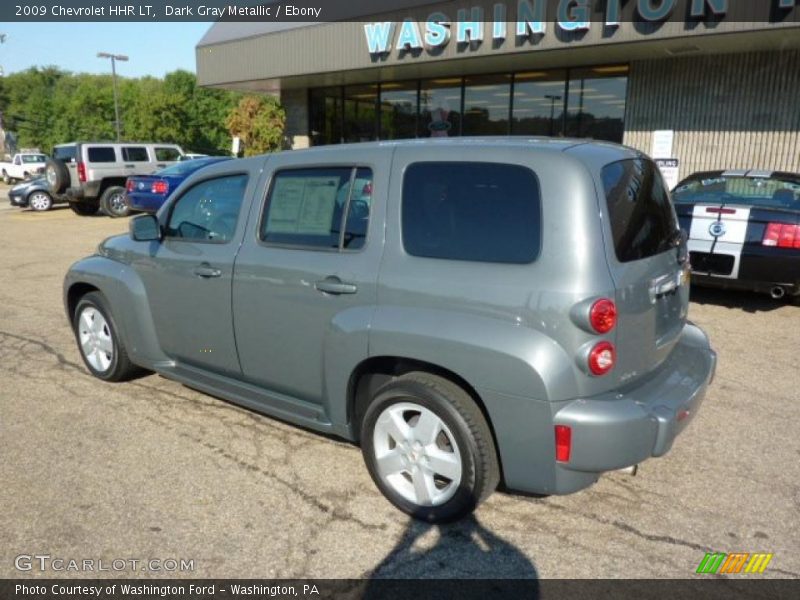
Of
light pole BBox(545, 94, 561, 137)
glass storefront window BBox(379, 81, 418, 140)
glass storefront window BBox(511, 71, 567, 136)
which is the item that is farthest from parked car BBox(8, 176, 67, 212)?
light pole BBox(545, 94, 561, 137)

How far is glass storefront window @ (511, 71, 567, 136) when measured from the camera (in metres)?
13.3

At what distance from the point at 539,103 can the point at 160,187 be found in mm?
9248

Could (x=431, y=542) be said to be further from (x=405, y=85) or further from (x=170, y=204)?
(x=405, y=85)

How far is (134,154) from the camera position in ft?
57.2

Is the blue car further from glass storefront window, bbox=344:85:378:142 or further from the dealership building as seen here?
glass storefront window, bbox=344:85:378:142

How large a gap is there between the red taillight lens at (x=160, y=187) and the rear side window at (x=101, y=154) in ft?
9.91

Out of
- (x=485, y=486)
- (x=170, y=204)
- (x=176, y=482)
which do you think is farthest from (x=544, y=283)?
(x=170, y=204)

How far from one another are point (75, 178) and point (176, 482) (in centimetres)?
1626

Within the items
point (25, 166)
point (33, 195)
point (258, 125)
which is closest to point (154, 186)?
point (33, 195)

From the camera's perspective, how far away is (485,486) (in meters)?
2.67

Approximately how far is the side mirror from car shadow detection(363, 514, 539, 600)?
254cm

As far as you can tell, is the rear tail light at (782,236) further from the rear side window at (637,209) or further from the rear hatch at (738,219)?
the rear side window at (637,209)

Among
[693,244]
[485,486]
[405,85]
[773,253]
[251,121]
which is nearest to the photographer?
[485,486]

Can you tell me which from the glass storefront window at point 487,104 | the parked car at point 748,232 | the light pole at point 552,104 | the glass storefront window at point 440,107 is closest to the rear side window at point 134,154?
the glass storefront window at point 440,107
